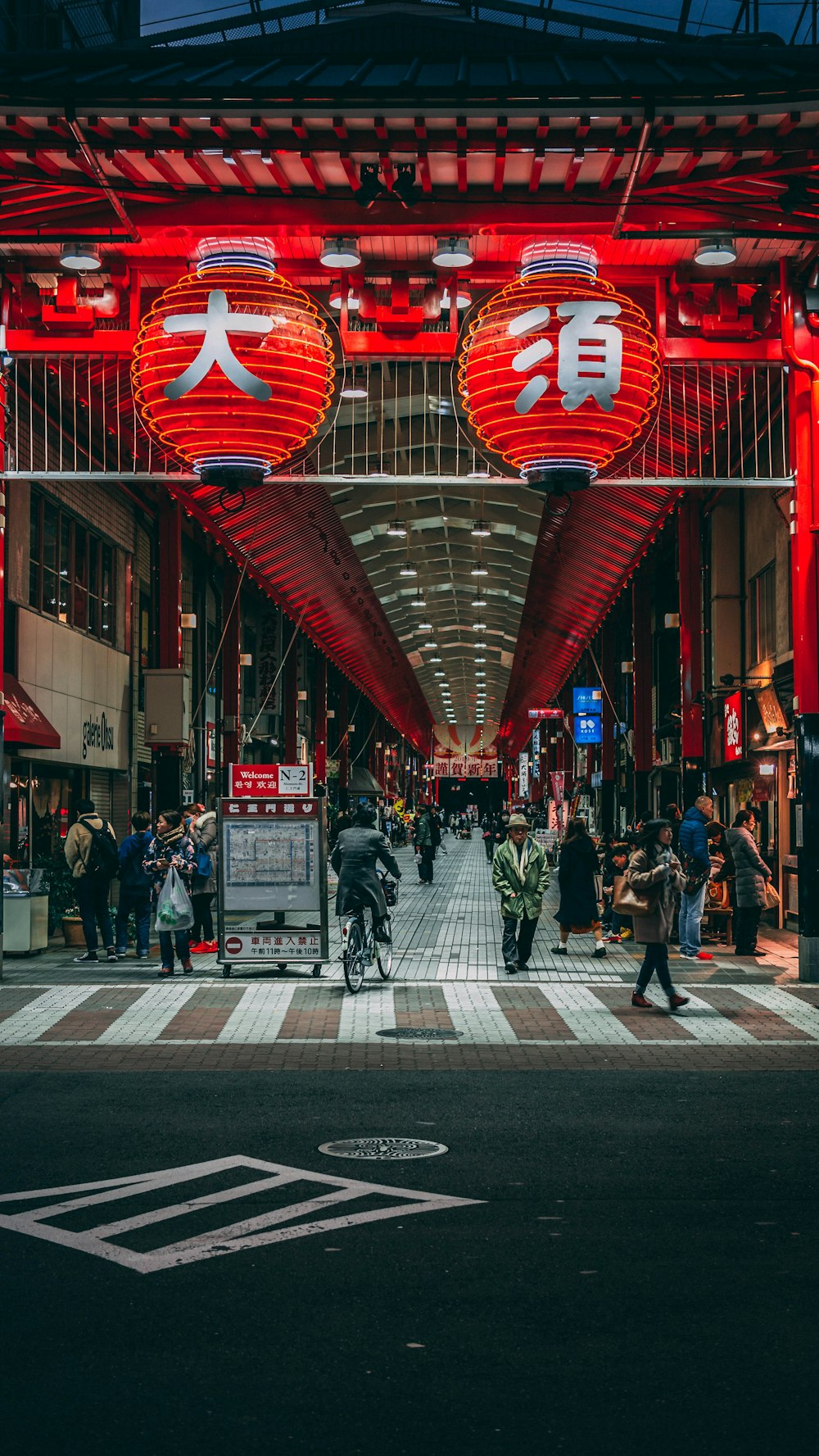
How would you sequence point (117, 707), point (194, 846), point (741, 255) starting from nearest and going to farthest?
point (741, 255) < point (194, 846) < point (117, 707)

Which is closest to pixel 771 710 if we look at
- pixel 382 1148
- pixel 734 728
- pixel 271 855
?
pixel 734 728

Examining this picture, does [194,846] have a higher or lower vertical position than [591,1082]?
higher

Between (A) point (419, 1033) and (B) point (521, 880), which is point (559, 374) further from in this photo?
(B) point (521, 880)

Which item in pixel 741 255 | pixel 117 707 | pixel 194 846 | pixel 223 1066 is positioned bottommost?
pixel 223 1066

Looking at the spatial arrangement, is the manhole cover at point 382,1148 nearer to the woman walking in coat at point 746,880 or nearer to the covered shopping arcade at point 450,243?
the covered shopping arcade at point 450,243

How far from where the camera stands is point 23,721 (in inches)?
747

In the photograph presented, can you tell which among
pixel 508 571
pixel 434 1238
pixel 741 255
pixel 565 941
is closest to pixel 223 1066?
pixel 434 1238

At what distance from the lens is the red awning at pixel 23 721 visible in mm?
18156

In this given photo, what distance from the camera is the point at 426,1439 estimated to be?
402 cm

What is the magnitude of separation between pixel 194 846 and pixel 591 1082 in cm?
813

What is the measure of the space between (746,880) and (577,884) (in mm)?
2235

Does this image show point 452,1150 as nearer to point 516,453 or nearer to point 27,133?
point 516,453

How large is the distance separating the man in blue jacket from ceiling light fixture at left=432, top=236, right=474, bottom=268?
24.0 ft

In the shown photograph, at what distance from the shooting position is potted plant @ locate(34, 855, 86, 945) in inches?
720
